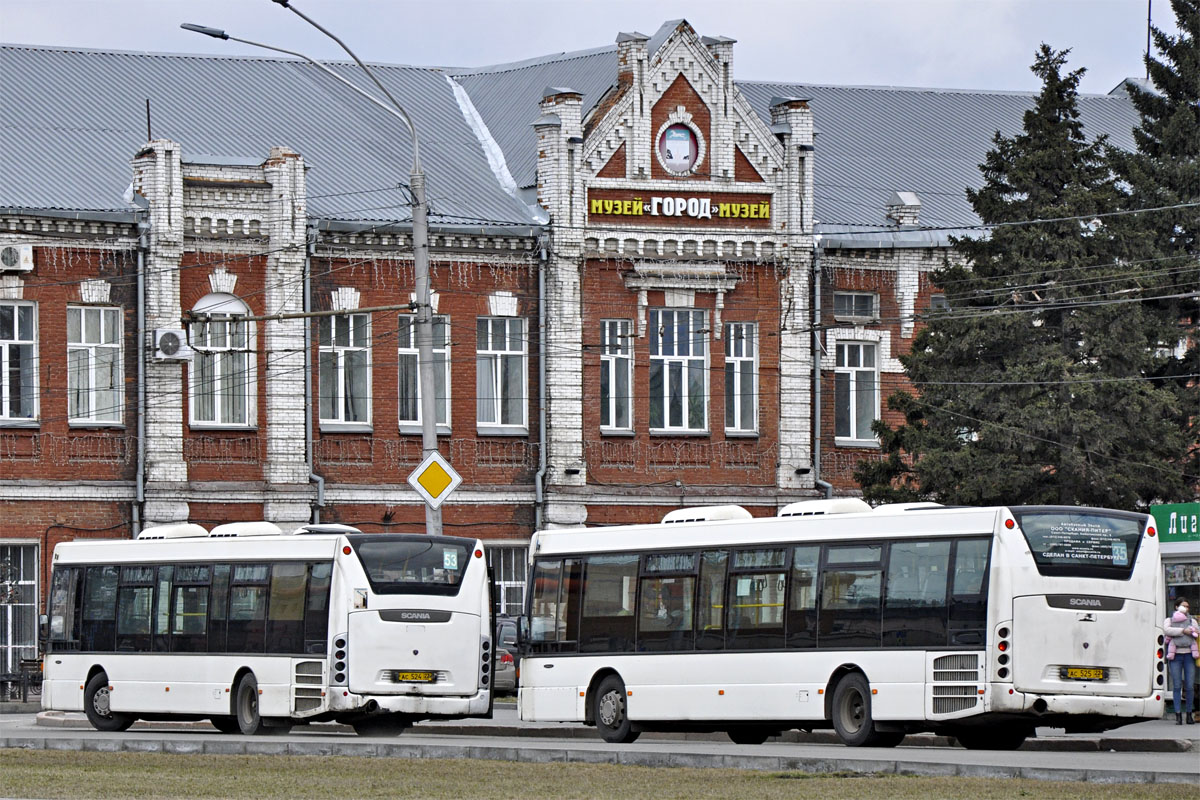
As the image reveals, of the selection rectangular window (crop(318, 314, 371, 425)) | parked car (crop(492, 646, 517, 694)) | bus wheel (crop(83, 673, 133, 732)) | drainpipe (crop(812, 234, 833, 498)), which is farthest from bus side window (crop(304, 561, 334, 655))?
drainpipe (crop(812, 234, 833, 498))

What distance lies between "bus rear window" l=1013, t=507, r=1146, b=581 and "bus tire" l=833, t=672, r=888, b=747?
8.09 feet

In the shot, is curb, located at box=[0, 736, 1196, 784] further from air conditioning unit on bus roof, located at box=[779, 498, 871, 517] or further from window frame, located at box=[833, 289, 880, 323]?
window frame, located at box=[833, 289, 880, 323]

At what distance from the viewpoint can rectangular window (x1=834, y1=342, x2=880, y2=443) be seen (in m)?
46.6

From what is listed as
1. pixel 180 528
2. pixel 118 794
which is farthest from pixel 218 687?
pixel 118 794

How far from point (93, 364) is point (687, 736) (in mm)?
16985

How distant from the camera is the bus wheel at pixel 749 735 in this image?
88.5ft

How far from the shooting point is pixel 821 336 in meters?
46.2

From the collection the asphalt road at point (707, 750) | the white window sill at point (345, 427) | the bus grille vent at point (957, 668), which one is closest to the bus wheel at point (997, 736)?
the asphalt road at point (707, 750)

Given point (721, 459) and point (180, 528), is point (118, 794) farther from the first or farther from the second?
point (721, 459)

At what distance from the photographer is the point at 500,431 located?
44.3 metres

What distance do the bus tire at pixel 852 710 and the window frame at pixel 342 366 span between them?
19995mm

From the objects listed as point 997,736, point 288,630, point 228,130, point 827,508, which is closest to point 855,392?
point 228,130

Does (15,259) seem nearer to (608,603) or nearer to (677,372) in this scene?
(677,372)

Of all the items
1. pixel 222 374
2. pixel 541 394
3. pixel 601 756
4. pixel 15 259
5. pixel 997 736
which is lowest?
pixel 997 736
